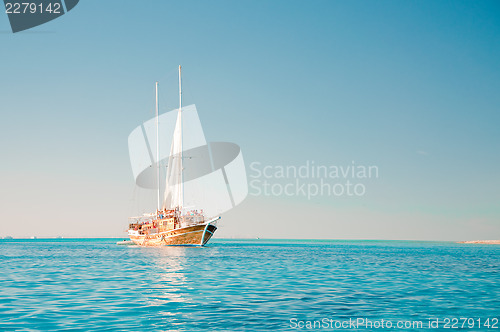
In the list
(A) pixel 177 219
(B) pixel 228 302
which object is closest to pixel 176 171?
(A) pixel 177 219

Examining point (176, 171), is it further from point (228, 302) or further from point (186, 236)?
point (228, 302)

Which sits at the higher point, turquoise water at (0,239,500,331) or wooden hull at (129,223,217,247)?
wooden hull at (129,223,217,247)

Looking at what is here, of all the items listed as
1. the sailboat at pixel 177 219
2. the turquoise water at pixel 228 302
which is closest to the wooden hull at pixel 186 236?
the sailboat at pixel 177 219

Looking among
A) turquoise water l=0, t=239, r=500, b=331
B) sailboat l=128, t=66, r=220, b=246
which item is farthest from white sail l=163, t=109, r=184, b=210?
turquoise water l=0, t=239, r=500, b=331

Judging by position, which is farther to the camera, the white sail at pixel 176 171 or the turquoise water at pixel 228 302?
the white sail at pixel 176 171

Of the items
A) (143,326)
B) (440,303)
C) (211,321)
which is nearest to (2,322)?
(143,326)

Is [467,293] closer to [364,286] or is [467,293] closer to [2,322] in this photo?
[364,286]

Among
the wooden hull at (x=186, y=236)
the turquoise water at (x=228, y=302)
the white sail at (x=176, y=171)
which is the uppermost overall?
the white sail at (x=176, y=171)

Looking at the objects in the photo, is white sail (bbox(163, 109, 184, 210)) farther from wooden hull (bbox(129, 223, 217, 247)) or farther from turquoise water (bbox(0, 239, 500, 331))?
turquoise water (bbox(0, 239, 500, 331))

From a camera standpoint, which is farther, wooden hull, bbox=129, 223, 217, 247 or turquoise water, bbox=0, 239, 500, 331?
wooden hull, bbox=129, 223, 217, 247

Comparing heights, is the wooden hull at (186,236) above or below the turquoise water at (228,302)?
above

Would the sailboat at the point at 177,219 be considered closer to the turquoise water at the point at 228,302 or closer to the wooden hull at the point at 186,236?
the wooden hull at the point at 186,236

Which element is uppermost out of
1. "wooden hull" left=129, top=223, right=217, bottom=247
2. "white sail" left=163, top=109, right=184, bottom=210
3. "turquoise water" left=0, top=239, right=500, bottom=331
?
"white sail" left=163, top=109, right=184, bottom=210

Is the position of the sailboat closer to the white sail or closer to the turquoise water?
the white sail
